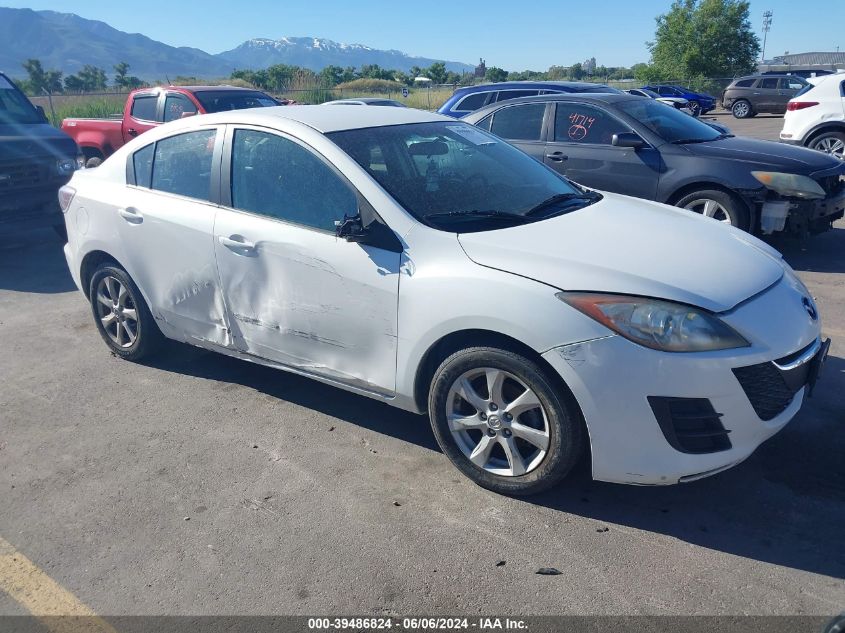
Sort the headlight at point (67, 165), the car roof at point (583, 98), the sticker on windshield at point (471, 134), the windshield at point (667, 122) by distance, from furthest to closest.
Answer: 1. the headlight at point (67, 165)
2. the car roof at point (583, 98)
3. the windshield at point (667, 122)
4. the sticker on windshield at point (471, 134)

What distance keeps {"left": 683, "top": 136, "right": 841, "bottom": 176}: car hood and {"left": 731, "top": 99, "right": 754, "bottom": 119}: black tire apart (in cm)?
2389

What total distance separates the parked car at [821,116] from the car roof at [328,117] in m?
9.63

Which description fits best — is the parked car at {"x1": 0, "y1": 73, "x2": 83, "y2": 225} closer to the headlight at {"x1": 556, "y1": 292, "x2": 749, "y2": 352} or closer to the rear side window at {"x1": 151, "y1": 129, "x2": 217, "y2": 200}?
the rear side window at {"x1": 151, "y1": 129, "x2": 217, "y2": 200}

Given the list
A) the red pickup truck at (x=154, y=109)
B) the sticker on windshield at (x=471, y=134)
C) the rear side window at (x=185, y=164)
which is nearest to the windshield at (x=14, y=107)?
the red pickup truck at (x=154, y=109)

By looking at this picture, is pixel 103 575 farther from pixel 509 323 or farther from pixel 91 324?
pixel 91 324

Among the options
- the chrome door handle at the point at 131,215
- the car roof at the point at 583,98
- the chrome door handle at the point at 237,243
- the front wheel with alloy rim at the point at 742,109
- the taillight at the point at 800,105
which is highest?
the car roof at the point at 583,98

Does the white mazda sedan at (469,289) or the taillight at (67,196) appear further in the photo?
the taillight at (67,196)

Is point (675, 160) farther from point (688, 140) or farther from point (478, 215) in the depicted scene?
point (478, 215)

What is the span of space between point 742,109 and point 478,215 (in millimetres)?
28976

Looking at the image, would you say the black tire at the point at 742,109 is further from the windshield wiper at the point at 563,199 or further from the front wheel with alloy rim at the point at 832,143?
the windshield wiper at the point at 563,199

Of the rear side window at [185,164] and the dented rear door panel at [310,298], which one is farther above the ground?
the rear side window at [185,164]

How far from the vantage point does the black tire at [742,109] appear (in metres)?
28.4

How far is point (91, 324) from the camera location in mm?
6047

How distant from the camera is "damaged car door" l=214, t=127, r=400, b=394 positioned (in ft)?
11.5
